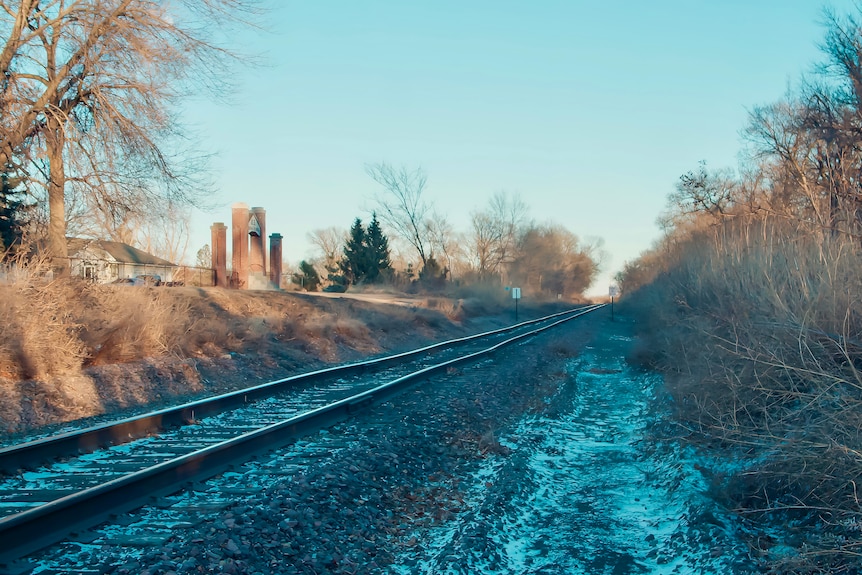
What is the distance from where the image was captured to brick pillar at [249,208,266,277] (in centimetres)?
3816

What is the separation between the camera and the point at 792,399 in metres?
6.54

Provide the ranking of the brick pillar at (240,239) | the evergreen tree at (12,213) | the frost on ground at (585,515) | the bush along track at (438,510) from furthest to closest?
the brick pillar at (240,239)
the evergreen tree at (12,213)
the frost on ground at (585,515)
the bush along track at (438,510)

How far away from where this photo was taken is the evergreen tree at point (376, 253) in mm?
57531

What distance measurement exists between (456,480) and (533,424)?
3433 mm

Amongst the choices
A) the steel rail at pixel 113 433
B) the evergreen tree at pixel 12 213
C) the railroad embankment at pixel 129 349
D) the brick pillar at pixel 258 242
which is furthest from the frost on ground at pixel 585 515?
the brick pillar at pixel 258 242

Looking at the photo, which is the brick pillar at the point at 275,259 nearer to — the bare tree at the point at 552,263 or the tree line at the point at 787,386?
the tree line at the point at 787,386

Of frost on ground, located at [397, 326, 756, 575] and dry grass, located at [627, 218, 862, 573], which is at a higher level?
dry grass, located at [627, 218, 862, 573]

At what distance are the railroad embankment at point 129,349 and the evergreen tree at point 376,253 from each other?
33742 millimetres

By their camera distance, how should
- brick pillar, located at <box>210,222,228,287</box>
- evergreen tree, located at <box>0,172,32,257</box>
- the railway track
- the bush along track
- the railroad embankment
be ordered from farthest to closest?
brick pillar, located at <box>210,222,228,287</box> → evergreen tree, located at <box>0,172,32,257</box> → the railroad embankment → the railway track → the bush along track

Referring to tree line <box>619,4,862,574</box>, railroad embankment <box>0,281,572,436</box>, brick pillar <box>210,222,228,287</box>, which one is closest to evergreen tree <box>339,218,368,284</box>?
brick pillar <box>210,222,228,287</box>

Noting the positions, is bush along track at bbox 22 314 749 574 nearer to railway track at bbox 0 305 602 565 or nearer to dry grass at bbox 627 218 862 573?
railway track at bbox 0 305 602 565

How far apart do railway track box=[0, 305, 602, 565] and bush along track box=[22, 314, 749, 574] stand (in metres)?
0.23

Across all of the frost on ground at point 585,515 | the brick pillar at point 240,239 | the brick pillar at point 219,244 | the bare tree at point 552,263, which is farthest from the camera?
the bare tree at point 552,263

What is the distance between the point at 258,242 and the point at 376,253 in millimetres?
20674
